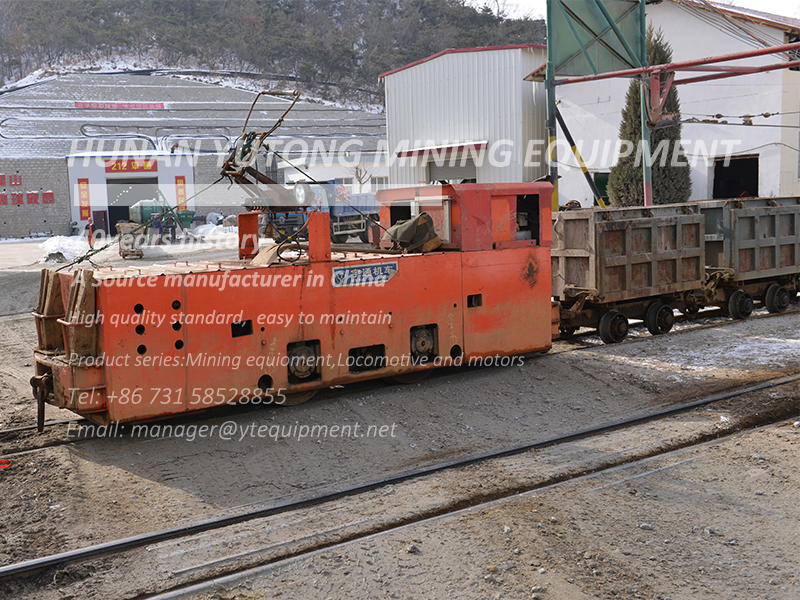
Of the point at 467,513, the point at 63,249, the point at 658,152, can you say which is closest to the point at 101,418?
the point at 467,513

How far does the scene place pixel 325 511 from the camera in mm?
5238

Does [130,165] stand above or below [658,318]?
above

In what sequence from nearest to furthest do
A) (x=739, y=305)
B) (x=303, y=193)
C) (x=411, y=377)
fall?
(x=411, y=377) < (x=303, y=193) < (x=739, y=305)

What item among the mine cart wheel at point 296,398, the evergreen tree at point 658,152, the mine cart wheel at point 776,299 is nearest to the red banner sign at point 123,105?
the evergreen tree at point 658,152

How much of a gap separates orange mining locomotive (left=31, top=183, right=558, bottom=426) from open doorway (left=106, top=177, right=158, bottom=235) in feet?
110

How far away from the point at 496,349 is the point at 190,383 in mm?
3826

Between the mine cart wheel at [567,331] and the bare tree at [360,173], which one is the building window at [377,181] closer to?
the bare tree at [360,173]

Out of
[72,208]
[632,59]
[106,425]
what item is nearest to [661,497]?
[106,425]

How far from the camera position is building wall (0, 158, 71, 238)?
127ft

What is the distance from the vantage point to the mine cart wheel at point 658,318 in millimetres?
11289

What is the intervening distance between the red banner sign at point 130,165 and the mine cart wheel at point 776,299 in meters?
34.0

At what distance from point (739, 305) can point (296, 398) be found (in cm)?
866

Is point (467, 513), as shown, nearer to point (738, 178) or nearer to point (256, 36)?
point (738, 178)

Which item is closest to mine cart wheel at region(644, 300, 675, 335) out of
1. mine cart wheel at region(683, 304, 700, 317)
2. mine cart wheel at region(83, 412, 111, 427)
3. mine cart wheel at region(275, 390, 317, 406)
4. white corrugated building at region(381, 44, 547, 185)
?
mine cart wheel at region(683, 304, 700, 317)
